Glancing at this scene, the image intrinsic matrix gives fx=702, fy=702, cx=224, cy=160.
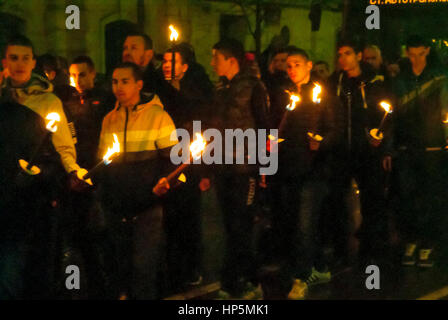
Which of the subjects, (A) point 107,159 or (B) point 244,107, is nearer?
(A) point 107,159

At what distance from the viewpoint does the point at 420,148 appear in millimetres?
6465

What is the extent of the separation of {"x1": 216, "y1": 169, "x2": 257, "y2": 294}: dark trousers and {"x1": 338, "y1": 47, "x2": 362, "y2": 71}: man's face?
1.48 meters

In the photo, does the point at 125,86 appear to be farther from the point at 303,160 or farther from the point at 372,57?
the point at 372,57

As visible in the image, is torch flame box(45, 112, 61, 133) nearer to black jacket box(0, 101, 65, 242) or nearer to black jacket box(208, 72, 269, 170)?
black jacket box(0, 101, 65, 242)

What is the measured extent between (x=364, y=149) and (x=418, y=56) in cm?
99

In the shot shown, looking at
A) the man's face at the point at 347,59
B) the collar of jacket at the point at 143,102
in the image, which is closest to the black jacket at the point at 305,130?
the man's face at the point at 347,59

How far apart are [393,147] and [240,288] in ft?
6.47

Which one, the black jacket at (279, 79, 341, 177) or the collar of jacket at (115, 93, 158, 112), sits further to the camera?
the black jacket at (279, 79, 341, 177)

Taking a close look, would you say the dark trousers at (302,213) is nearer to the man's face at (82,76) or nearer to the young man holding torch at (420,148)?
the young man holding torch at (420,148)

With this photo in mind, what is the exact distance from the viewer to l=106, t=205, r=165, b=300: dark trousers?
16.5 ft

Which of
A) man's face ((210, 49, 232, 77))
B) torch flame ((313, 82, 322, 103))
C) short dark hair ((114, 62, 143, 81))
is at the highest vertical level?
man's face ((210, 49, 232, 77))

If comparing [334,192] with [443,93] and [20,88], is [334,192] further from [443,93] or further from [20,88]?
[20,88]

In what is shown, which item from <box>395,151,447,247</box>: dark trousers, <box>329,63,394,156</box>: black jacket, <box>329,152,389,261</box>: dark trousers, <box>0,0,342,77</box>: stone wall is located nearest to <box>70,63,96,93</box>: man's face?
<box>329,63,394,156</box>: black jacket

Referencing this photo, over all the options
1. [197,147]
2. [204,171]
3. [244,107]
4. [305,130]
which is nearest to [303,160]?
[305,130]
